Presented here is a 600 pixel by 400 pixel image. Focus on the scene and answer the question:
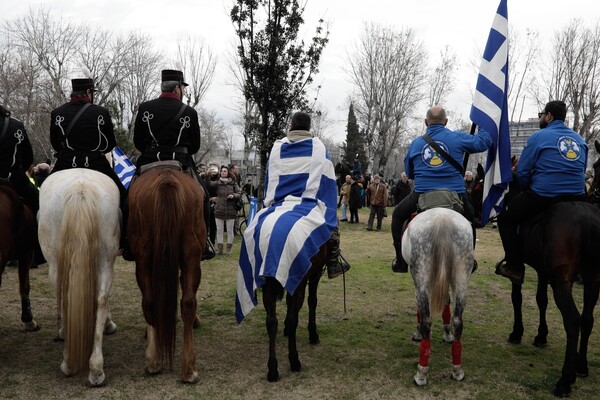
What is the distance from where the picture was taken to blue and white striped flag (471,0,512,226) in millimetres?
5375

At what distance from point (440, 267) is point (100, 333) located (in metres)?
3.19

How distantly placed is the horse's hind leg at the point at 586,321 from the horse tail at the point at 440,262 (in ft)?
4.63

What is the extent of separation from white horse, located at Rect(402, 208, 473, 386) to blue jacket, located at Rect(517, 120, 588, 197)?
1.00 metres

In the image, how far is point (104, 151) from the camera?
17.2 ft

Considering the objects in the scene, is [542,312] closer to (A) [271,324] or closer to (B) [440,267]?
(B) [440,267]

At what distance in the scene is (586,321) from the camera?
4.71 metres

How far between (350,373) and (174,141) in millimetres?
2948

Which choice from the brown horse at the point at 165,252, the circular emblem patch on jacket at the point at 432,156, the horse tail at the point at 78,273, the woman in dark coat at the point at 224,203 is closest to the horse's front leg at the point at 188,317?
the brown horse at the point at 165,252

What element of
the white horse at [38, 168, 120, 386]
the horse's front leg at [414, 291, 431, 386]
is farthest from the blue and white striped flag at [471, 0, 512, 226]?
the white horse at [38, 168, 120, 386]

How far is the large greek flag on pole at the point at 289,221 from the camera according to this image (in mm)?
4461

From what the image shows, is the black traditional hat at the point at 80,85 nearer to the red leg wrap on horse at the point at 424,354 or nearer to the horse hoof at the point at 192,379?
the horse hoof at the point at 192,379

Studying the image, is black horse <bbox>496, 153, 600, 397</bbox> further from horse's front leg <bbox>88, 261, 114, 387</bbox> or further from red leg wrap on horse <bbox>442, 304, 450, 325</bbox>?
horse's front leg <bbox>88, 261, 114, 387</bbox>

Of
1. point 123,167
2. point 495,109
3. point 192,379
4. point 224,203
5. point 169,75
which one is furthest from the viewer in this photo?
point 224,203

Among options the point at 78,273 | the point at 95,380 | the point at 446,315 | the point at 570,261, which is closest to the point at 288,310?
the point at 95,380
